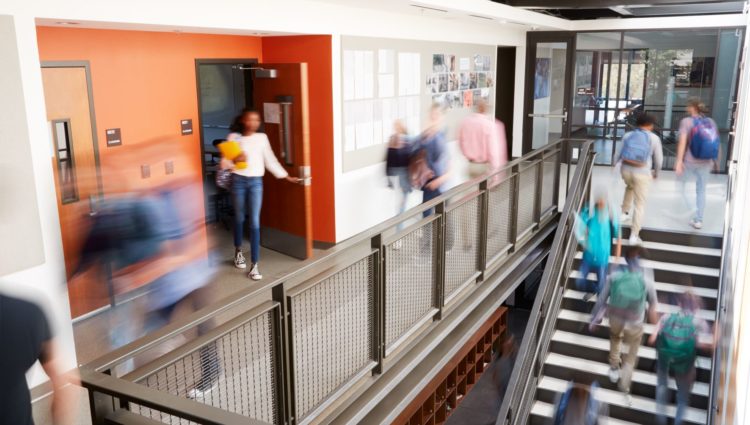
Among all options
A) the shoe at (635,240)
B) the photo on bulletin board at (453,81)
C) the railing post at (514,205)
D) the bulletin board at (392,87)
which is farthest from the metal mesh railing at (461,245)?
the photo on bulletin board at (453,81)

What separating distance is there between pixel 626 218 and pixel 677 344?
3070mm

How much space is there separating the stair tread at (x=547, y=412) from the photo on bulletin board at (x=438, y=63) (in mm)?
5332

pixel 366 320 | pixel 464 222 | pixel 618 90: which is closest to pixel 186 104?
pixel 464 222

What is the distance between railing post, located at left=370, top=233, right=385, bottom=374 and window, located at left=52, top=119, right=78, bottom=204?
296 cm

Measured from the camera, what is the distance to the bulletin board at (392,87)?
8.20m

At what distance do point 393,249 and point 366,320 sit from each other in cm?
59

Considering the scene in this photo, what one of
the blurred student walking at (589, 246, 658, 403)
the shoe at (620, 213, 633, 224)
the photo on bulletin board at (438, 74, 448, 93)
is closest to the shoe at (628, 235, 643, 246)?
the shoe at (620, 213, 633, 224)

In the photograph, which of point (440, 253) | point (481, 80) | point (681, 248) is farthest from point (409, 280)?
point (481, 80)

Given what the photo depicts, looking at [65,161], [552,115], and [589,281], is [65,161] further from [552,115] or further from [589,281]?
[552,115]

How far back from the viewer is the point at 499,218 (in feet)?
22.7

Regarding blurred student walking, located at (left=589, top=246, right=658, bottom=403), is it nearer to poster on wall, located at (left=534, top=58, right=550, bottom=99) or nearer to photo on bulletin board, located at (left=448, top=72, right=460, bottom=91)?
photo on bulletin board, located at (left=448, top=72, right=460, bottom=91)

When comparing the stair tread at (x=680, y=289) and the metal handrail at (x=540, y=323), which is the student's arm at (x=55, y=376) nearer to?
the metal handrail at (x=540, y=323)

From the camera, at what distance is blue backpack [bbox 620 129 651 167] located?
7.62 metres

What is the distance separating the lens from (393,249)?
483cm
